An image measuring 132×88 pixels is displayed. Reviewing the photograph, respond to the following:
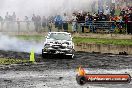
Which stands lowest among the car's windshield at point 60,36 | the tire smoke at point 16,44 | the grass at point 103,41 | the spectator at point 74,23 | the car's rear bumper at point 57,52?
the tire smoke at point 16,44

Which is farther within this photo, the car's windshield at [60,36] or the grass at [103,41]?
the grass at [103,41]

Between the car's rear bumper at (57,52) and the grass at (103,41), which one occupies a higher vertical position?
the grass at (103,41)

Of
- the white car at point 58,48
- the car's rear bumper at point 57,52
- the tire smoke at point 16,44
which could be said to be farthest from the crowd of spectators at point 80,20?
the car's rear bumper at point 57,52

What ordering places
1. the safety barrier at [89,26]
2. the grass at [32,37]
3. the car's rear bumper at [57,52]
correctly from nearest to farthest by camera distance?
the car's rear bumper at [57,52]
the safety barrier at [89,26]
the grass at [32,37]

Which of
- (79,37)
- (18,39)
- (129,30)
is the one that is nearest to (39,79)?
(129,30)

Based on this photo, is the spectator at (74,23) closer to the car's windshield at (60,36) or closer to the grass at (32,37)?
the grass at (32,37)

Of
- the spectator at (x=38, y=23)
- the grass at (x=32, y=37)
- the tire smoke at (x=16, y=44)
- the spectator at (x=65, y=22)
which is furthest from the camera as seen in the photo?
the spectator at (x=38, y=23)

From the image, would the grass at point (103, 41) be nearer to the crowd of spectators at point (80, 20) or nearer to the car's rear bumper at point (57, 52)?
the crowd of spectators at point (80, 20)

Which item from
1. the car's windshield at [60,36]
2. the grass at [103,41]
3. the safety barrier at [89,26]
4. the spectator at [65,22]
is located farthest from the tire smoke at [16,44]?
the car's windshield at [60,36]

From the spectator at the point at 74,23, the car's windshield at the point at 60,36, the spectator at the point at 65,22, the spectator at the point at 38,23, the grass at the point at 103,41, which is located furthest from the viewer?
the spectator at the point at 38,23

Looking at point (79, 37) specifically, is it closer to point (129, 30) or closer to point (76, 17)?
point (76, 17)

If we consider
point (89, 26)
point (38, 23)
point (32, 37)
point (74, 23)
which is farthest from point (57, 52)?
point (38, 23)

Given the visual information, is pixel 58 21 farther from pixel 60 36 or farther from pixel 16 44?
pixel 60 36

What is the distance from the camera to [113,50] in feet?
110
